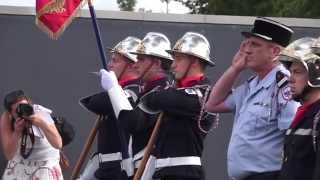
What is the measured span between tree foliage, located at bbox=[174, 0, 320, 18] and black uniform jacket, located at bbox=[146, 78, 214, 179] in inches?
602

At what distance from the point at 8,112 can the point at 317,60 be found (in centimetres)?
371

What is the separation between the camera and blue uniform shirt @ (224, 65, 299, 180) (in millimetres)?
5195

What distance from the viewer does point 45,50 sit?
9.06 metres

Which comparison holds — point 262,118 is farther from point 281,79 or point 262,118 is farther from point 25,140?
point 25,140

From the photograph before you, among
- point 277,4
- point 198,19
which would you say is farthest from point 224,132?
point 277,4

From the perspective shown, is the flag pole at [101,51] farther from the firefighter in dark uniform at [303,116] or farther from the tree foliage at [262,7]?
the tree foliage at [262,7]

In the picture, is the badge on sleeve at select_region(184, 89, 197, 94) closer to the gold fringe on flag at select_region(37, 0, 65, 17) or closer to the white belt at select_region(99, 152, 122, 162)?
the white belt at select_region(99, 152, 122, 162)

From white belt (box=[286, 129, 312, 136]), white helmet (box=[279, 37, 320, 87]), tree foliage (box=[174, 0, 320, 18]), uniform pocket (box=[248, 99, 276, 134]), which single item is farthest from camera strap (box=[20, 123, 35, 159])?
tree foliage (box=[174, 0, 320, 18])

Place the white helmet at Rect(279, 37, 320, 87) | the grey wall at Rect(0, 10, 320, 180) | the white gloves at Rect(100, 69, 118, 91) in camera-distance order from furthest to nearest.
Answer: the grey wall at Rect(0, 10, 320, 180) → the white gloves at Rect(100, 69, 118, 91) → the white helmet at Rect(279, 37, 320, 87)

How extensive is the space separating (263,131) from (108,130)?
7.66 ft

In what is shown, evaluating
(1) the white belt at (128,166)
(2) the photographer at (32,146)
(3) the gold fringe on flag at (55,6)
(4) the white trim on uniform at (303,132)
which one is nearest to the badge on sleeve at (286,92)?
(4) the white trim on uniform at (303,132)

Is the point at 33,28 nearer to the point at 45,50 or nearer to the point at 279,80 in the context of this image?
the point at 45,50

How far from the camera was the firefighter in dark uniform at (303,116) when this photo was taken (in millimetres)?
4531

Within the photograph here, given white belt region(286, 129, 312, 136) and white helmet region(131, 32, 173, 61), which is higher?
white belt region(286, 129, 312, 136)
